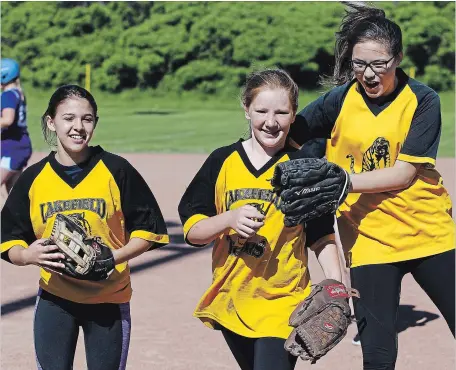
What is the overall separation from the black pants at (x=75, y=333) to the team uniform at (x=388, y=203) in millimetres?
1091

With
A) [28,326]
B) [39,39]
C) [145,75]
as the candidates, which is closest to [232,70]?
[145,75]

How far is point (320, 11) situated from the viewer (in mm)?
41281

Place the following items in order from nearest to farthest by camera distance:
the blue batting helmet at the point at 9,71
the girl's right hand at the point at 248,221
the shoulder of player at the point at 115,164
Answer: the girl's right hand at the point at 248,221 < the shoulder of player at the point at 115,164 < the blue batting helmet at the point at 9,71

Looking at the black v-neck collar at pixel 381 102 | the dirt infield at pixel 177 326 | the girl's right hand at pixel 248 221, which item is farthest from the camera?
the dirt infield at pixel 177 326

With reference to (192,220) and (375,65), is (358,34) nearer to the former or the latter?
(375,65)

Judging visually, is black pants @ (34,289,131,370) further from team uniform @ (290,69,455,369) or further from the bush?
the bush

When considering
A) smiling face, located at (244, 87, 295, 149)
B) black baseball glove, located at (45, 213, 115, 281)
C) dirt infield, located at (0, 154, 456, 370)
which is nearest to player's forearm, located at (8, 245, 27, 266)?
black baseball glove, located at (45, 213, 115, 281)

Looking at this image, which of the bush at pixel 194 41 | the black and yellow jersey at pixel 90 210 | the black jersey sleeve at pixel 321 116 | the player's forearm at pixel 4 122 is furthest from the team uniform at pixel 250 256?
the bush at pixel 194 41

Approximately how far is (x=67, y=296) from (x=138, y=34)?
39137 millimetres

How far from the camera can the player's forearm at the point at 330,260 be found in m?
3.70

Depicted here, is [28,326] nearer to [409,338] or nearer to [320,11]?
[409,338]

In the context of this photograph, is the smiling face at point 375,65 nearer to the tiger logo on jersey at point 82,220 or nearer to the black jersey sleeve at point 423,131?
the black jersey sleeve at point 423,131

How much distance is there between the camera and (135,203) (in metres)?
3.82

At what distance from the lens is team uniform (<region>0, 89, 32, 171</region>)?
9203mm
